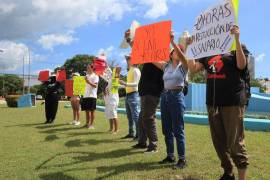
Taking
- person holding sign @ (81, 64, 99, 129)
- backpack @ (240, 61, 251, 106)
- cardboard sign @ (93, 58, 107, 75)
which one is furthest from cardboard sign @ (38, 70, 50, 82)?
backpack @ (240, 61, 251, 106)

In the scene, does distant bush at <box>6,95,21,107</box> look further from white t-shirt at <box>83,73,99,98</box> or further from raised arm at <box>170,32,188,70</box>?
raised arm at <box>170,32,188,70</box>

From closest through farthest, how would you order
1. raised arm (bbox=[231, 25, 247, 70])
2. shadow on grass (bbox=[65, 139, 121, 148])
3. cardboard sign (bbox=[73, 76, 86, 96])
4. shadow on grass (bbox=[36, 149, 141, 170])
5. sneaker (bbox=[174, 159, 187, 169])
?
raised arm (bbox=[231, 25, 247, 70]) → sneaker (bbox=[174, 159, 187, 169]) → shadow on grass (bbox=[36, 149, 141, 170]) → shadow on grass (bbox=[65, 139, 121, 148]) → cardboard sign (bbox=[73, 76, 86, 96])

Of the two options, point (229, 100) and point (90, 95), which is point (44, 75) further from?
point (229, 100)

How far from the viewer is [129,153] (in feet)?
23.6

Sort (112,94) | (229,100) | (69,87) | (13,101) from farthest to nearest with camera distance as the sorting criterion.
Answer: (13,101) < (69,87) < (112,94) < (229,100)

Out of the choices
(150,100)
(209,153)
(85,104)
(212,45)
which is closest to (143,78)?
(150,100)

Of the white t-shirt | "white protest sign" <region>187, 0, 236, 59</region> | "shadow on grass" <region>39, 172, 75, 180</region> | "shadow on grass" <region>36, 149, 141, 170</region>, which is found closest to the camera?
"white protest sign" <region>187, 0, 236, 59</region>

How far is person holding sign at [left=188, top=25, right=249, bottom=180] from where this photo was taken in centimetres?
455

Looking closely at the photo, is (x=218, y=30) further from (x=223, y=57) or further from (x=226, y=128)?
(x=226, y=128)

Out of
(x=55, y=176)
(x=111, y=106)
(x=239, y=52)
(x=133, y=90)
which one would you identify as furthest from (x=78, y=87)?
(x=239, y=52)

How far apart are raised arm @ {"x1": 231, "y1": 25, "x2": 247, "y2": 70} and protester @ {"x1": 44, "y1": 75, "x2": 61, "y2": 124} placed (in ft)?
32.1

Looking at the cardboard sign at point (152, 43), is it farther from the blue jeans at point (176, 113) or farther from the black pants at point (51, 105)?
the black pants at point (51, 105)

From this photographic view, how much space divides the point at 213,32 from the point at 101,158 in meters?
3.14

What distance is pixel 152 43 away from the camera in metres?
5.94
